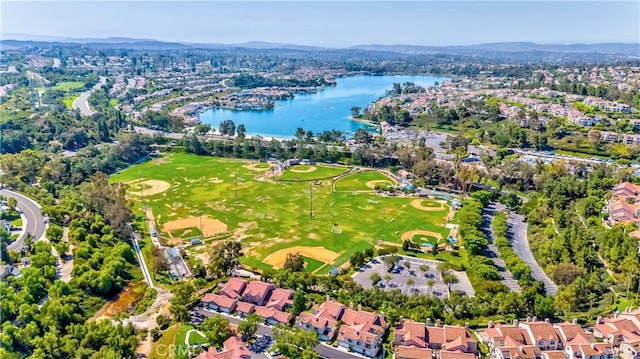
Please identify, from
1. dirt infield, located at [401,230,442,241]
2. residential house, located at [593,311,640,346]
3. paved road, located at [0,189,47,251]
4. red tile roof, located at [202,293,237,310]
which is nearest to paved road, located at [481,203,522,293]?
dirt infield, located at [401,230,442,241]

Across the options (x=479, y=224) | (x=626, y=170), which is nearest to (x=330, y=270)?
(x=479, y=224)

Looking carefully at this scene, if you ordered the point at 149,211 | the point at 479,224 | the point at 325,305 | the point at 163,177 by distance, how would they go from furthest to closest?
1. the point at 163,177
2. the point at 149,211
3. the point at 479,224
4. the point at 325,305

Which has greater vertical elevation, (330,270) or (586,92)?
(586,92)

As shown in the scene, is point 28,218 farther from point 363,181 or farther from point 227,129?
point 227,129

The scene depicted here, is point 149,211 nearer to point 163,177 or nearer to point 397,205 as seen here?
point 163,177

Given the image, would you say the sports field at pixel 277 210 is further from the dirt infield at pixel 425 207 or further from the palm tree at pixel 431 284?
the palm tree at pixel 431 284

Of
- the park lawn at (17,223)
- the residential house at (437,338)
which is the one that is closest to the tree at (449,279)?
the residential house at (437,338)
